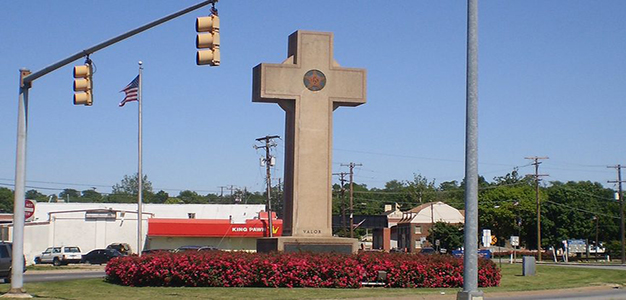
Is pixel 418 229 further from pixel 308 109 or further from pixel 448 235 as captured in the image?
pixel 308 109

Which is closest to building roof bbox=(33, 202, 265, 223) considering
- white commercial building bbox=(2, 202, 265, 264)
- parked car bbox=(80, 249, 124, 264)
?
white commercial building bbox=(2, 202, 265, 264)

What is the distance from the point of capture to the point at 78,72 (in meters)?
19.3

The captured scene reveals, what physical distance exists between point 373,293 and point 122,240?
169 ft

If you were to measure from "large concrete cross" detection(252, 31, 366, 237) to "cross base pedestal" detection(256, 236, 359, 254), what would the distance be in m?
0.35

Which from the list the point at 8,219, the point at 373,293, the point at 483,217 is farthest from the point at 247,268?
the point at 483,217

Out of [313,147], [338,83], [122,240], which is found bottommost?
[122,240]

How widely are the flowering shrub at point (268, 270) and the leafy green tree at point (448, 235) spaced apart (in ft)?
215

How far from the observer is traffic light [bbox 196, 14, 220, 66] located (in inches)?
659

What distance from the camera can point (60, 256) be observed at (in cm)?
6306

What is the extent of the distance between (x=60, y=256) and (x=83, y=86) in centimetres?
4711

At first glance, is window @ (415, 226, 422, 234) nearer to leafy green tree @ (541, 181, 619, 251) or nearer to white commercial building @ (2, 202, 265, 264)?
leafy green tree @ (541, 181, 619, 251)

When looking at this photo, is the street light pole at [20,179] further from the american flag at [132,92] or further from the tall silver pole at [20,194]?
the american flag at [132,92]

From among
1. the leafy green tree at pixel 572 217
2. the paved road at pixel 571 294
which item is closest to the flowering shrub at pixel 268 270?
the paved road at pixel 571 294

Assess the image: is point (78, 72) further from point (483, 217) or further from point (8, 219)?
point (483, 217)
